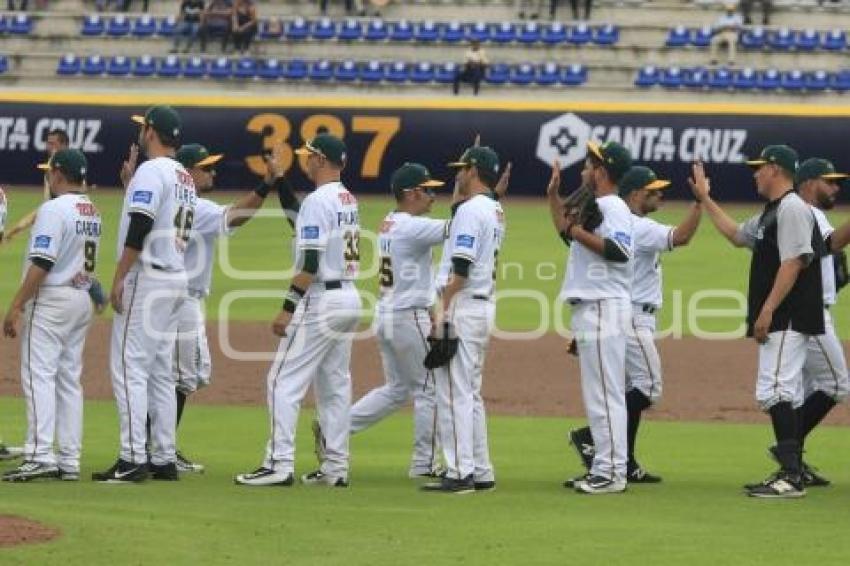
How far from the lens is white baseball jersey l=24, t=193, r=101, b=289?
1072 centimetres

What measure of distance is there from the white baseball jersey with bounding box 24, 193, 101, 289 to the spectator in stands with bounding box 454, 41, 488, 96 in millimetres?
22274

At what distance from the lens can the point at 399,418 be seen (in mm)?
15008

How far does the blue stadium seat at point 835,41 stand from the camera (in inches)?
1342

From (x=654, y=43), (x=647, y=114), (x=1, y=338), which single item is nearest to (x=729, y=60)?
(x=654, y=43)

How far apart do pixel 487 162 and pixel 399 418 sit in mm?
4579

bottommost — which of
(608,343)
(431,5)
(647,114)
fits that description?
(608,343)

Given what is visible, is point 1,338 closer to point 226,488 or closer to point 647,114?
point 226,488

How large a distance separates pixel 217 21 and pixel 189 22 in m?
0.69

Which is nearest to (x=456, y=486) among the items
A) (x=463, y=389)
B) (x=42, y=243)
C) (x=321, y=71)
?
(x=463, y=389)

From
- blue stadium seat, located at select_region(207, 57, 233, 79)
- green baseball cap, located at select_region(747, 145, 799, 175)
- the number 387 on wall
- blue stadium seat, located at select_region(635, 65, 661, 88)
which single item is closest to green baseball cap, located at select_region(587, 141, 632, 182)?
green baseball cap, located at select_region(747, 145, 799, 175)

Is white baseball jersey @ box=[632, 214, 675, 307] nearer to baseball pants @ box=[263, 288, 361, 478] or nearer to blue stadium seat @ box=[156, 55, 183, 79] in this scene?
baseball pants @ box=[263, 288, 361, 478]

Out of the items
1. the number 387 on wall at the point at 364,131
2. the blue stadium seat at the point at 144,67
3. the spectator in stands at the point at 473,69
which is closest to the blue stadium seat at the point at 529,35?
the spectator in stands at the point at 473,69

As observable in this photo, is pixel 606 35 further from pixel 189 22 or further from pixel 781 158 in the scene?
pixel 781 158

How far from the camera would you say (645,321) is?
38.1 ft
